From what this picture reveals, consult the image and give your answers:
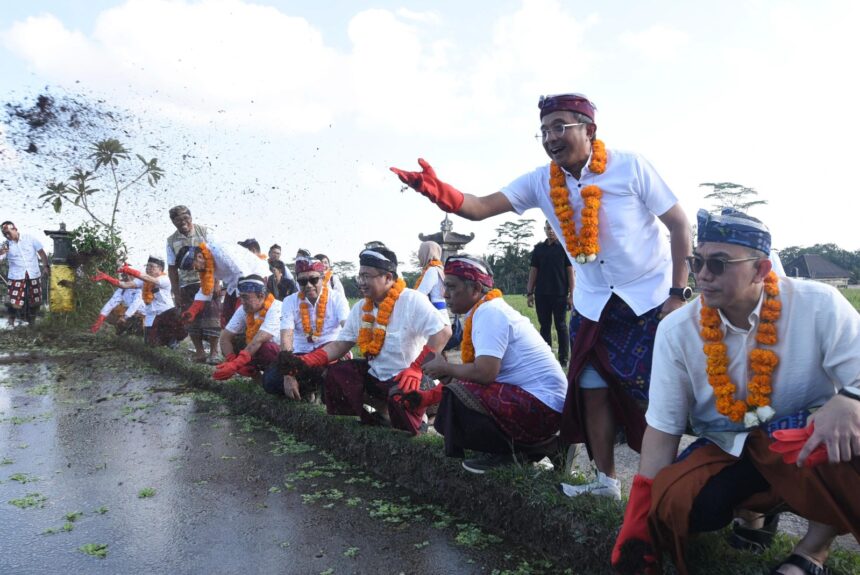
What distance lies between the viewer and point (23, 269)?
12141mm

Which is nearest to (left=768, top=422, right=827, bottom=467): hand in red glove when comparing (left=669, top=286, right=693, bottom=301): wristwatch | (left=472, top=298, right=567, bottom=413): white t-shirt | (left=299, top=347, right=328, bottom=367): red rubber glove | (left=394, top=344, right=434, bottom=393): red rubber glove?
(left=669, top=286, right=693, bottom=301): wristwatch

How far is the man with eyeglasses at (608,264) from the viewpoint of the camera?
306 centimetres

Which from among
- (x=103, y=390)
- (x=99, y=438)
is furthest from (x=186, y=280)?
(x=99, y=438)

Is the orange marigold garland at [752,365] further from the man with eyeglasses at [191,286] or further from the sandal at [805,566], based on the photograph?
the man with eyeglasses at [191,286]

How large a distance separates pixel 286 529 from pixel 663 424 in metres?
1.94

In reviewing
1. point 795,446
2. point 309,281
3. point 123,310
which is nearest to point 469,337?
point 795,446

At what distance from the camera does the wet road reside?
293 centimetres

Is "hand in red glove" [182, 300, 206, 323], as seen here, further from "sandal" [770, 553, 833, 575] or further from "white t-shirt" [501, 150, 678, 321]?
"sandal" [770, 553, 833, 575]

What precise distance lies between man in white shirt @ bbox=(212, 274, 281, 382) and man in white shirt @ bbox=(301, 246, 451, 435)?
3.81 ft

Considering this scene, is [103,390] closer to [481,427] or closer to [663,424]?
[481,427]

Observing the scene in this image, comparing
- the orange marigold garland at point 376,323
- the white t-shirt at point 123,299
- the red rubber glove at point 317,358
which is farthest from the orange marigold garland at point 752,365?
the white t-shirt at point 123,299

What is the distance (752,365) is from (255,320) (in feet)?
16.2

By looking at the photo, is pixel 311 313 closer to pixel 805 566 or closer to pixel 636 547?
pixel 636 547

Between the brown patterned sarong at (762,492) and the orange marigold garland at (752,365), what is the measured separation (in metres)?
0.08
